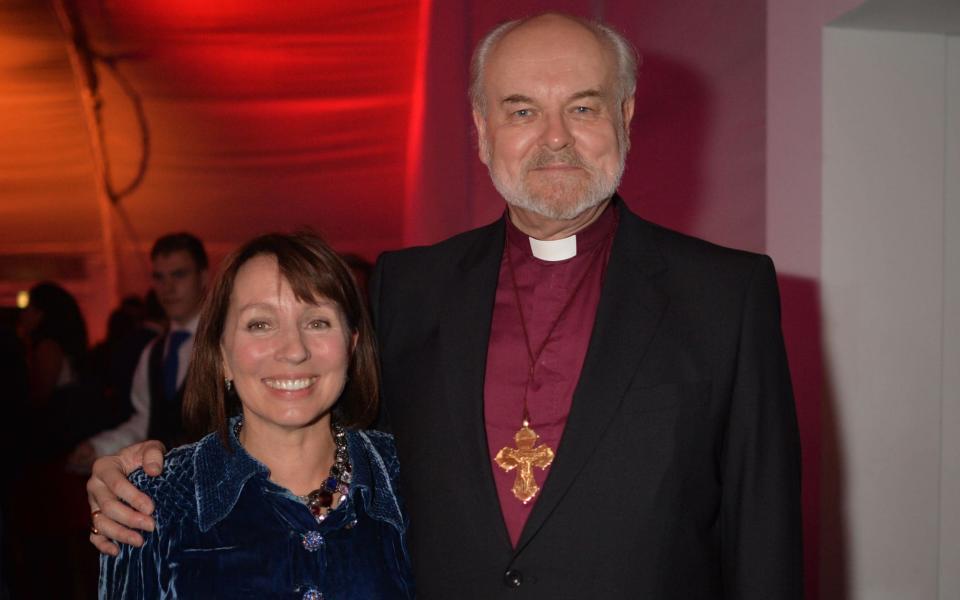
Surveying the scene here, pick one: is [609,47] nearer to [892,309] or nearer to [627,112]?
[627,112]

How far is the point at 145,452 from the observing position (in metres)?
2.05

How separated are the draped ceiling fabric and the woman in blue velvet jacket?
5996mm

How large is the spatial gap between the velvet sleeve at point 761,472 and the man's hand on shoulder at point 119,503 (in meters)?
1.20

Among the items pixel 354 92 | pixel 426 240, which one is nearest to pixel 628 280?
pixel 426 240

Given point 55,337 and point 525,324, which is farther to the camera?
point 55,337

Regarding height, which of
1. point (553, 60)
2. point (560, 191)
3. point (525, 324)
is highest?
point (553, 60)

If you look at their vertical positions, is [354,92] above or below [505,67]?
above

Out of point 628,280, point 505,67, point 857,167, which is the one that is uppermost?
point 505,67

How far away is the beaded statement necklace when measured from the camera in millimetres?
2037

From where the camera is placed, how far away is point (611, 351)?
77.7 inches

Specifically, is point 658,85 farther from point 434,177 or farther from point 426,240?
point 426,240

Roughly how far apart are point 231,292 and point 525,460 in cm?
76

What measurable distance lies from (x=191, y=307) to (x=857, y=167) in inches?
120

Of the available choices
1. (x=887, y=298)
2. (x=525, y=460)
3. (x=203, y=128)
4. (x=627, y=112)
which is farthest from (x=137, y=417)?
(x=203, y=128)
